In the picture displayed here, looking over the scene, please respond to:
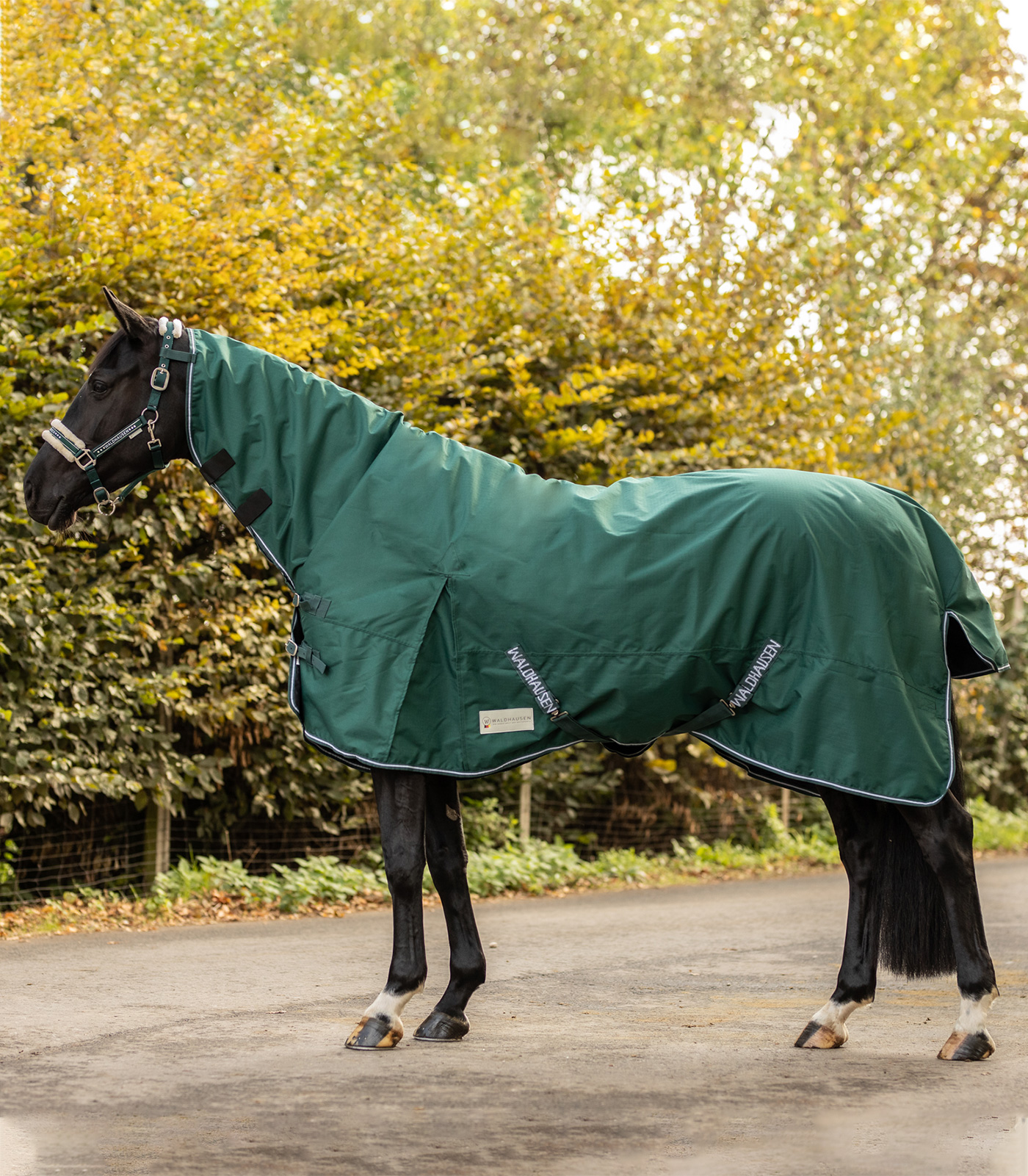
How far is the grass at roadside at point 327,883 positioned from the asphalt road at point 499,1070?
619 mm

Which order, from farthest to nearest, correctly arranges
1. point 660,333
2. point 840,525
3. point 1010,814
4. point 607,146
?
point 607,146
point 1010,814
point 660,333
point 840,525

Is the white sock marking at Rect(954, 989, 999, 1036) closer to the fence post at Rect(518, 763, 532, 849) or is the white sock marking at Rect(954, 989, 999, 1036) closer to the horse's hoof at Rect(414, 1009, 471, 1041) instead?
the horse's hoof at Rect(414, 1009, 471, 1041)

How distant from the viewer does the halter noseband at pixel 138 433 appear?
4219mm

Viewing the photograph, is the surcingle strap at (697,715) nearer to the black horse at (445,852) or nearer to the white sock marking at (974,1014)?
the black horse at (445,852)

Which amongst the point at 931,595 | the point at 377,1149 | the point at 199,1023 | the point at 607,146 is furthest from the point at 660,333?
the point at 607,146

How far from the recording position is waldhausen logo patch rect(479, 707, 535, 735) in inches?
159

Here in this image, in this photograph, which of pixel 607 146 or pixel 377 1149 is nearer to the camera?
pixel 377 1149

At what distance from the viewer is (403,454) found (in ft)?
13.8

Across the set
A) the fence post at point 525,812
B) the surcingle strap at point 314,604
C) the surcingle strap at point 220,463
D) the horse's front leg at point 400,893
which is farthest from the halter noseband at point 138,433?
the fence post at point 525,812

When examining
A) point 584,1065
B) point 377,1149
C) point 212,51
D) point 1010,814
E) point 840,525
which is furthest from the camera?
point 1010,814

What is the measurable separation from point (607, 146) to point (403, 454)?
1548cm

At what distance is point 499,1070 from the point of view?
3736 mm

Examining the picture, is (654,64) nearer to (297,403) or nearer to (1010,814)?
(1010,814)

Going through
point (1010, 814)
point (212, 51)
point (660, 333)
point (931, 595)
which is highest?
point (212, 51)
